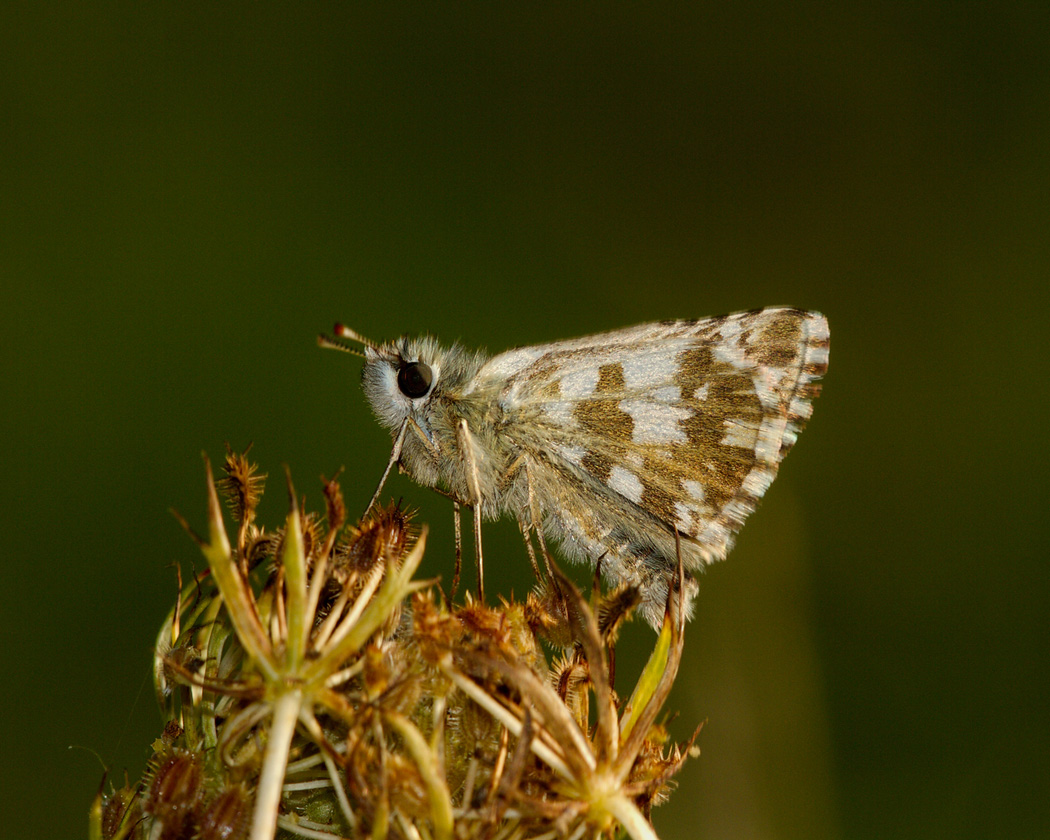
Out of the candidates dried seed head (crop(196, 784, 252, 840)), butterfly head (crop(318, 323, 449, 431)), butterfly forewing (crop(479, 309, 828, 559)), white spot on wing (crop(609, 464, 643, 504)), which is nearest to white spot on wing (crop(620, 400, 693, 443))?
butterfly forewing (crop(479, 309, 828, 559))

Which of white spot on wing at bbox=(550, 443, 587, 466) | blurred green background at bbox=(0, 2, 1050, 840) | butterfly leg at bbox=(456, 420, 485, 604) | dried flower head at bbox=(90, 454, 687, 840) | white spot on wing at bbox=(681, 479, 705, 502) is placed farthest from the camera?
blurred green background at bbox=(0, 2, 1050, 840)

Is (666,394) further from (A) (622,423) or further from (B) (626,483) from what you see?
(B) (626,483)

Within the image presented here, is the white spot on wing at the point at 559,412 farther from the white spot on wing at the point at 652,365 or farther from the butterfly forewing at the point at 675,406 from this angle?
the white spot on wing at the point at 652,365

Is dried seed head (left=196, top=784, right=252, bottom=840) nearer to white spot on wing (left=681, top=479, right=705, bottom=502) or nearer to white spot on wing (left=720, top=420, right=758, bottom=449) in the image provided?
white spot on wing (left=681, top=479, right=705, bottom=502)

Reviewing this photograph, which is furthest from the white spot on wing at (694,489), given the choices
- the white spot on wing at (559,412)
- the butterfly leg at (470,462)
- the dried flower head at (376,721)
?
the dried flower head at (376,721)

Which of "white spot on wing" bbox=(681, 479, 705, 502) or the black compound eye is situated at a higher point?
the black compound eye

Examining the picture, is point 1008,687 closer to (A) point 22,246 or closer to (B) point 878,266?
(B) point 878,266

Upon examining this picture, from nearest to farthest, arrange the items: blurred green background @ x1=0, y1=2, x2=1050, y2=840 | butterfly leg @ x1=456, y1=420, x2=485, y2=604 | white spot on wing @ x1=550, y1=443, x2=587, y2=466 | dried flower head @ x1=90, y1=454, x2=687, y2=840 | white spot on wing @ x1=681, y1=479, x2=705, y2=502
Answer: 1. dried flower head @ x1=90, y1=454, x2=687, y2=840
2. butterfly leg @ x1=456, y1=420, x2=485, y2=604
3. white spot on wing @ x1=681, y1=479, x2=705, y2=502
4. white spot on wing @ x1=550, y1=443, x2=587, y2=466
5. blurred green background @ x1=0, y1=2, x2=1050, y2=840
